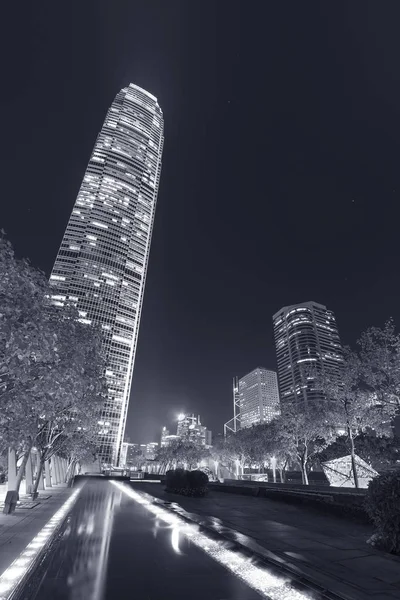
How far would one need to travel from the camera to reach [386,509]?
857 cm

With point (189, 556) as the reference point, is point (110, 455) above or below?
above

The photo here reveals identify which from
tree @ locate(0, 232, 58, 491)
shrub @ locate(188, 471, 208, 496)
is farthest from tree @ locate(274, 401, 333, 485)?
tree @ locate(0, 232, 58, 491)

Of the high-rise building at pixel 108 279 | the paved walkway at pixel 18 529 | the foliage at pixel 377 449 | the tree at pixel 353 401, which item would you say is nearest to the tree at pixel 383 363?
the tree at pixel 353 401

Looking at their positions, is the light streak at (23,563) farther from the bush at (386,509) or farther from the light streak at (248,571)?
the bush at (386,509)

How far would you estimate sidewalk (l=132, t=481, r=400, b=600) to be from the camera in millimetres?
5727

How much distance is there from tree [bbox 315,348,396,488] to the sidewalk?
1744cm

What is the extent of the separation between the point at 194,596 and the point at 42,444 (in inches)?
917

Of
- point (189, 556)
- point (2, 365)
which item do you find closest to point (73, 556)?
point (189, 556)

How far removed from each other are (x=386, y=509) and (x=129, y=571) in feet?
21.6

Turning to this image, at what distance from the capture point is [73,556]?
7434 mm

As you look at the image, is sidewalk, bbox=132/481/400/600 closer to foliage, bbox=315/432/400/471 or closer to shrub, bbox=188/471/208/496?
shrub, bbox=188/471/208/496

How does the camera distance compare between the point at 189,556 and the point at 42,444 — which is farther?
the point at 42,444

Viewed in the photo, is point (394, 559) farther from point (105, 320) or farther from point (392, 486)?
point (105, 320)

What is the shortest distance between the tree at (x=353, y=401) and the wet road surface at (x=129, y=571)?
78.9 ft
